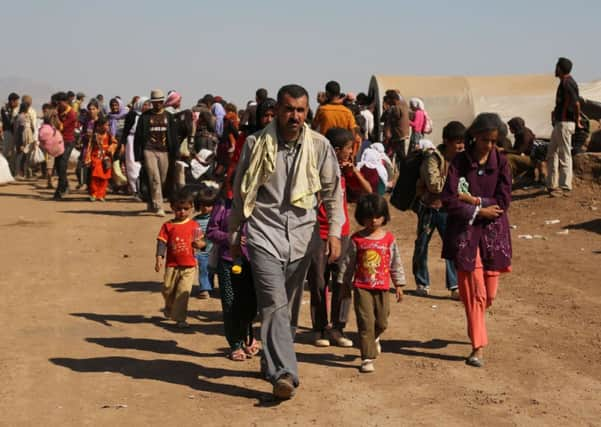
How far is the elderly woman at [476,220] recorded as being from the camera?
Result: 322 inches

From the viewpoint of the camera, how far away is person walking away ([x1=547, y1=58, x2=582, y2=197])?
55.5 ft

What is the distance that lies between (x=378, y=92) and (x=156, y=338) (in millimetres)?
18696

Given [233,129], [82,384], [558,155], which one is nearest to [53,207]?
[233,129]

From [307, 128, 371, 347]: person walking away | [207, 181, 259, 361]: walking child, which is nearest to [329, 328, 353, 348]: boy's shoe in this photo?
[307, 128, 371, 347]: person walking away

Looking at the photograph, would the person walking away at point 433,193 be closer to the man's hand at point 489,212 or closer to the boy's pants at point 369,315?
the man's hand at point 489,212

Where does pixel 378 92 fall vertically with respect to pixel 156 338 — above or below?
above

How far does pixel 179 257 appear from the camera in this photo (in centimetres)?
959

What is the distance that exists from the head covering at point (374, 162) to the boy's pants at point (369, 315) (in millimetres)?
1805

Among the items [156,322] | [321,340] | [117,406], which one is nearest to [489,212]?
[321,340]

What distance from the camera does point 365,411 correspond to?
6.99 m

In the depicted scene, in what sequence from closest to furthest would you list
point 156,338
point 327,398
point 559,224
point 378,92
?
point 327,398, point 156,338, point 559,224, point 378,92

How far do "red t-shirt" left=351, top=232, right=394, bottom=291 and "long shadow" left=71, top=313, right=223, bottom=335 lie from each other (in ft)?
5.97

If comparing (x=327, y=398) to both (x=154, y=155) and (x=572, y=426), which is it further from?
(x=154, y=155)

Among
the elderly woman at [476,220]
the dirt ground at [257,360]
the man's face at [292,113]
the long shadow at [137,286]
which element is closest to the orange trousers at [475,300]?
the elderly woman at [476,220]
